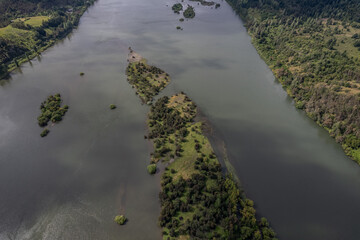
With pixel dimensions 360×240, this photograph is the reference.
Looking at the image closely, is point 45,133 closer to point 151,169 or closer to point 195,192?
point 151,169

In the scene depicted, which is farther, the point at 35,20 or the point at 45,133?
the point at 35,20

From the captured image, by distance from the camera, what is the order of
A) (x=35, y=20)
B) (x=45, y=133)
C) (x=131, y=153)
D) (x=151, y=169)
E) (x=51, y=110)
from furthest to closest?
(x=35, y=20)
(x=51, y=110)
(x=45, y=133)
(x=131, y=153)
(x=151, y=169)

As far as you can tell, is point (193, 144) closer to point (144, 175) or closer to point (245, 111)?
point (144, 175)

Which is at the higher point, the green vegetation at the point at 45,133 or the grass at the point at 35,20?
the grass at the point at 35,20

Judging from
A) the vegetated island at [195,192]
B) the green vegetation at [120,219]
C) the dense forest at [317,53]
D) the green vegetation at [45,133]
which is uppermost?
the dense forest at [317,53]

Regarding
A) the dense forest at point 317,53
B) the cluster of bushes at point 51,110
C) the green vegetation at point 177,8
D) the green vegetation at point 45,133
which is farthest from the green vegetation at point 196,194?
the green vegetation at point 177,8

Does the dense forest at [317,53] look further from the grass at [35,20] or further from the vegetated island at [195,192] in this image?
the grass at [35,20]

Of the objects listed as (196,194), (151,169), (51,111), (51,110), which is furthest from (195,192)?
(51,110)

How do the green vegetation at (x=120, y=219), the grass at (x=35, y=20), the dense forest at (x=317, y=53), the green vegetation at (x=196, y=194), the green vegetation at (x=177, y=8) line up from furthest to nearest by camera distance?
1. the green vegetation at (x=177, y=8)
2. the grass at (x=35, y=20)
3. the dense forest at (x=317, y=53)
4. the green vegetation at (x=120, y=219)
5. the green vegetation at (x=196, y=194)
